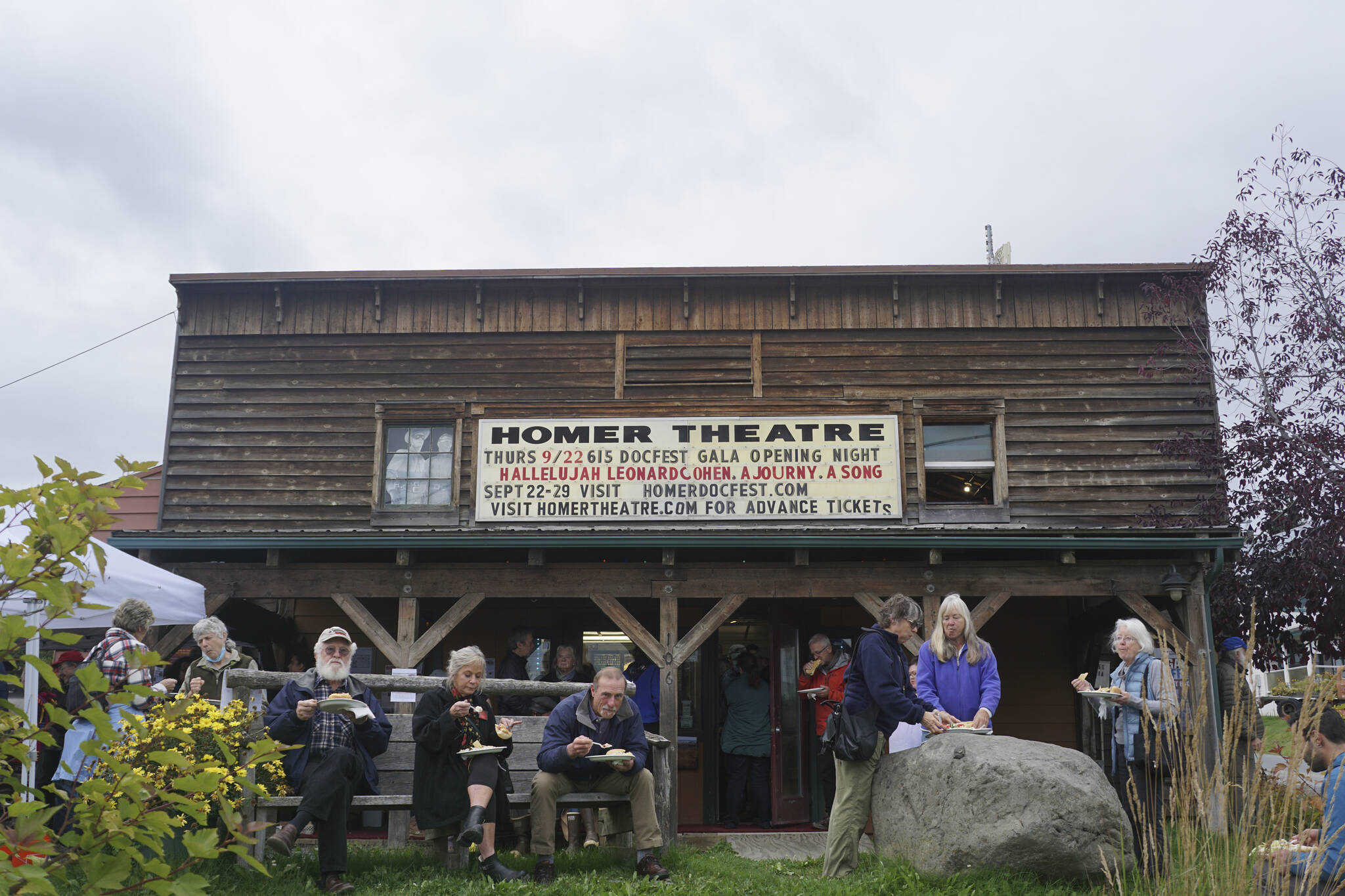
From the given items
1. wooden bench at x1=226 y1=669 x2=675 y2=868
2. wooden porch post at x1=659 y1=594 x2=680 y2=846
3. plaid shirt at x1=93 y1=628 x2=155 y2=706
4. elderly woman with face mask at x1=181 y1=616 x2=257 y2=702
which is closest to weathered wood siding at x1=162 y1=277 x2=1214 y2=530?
wooden porch post at x1=659 y1=594 x2=680 y2=846

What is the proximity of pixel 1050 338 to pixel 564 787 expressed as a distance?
28.0ft

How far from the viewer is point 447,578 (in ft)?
33.8

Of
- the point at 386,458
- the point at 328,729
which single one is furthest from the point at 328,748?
the point at 386,458

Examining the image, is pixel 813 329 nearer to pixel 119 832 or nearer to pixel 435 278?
pixel 435 278

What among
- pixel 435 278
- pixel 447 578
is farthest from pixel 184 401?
pixel 447 578

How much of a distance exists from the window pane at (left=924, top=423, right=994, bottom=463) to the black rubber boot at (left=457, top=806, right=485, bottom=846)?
25.0 feet

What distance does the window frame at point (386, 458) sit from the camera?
39.9 feet

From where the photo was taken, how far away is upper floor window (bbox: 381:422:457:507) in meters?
12.4

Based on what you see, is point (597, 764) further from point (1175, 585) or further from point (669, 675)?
point (1175, 585)

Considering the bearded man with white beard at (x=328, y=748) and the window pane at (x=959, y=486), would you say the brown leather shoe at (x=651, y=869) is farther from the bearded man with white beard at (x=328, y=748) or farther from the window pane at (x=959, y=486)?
the window pane at (x=959, y=486)

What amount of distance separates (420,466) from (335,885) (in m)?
7.11

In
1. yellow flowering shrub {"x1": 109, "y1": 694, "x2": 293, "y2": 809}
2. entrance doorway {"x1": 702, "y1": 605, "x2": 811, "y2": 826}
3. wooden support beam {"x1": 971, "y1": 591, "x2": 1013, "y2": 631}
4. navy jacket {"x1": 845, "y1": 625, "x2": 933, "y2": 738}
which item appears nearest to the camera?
yellow flowering shrub {"x1": 109, "y1": 694, "x2": 293, "y2": 809}

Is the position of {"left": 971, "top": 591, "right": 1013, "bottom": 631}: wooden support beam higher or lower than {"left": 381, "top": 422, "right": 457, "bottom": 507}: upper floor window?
lower

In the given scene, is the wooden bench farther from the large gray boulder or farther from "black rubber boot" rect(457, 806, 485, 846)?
the large gray boulder
